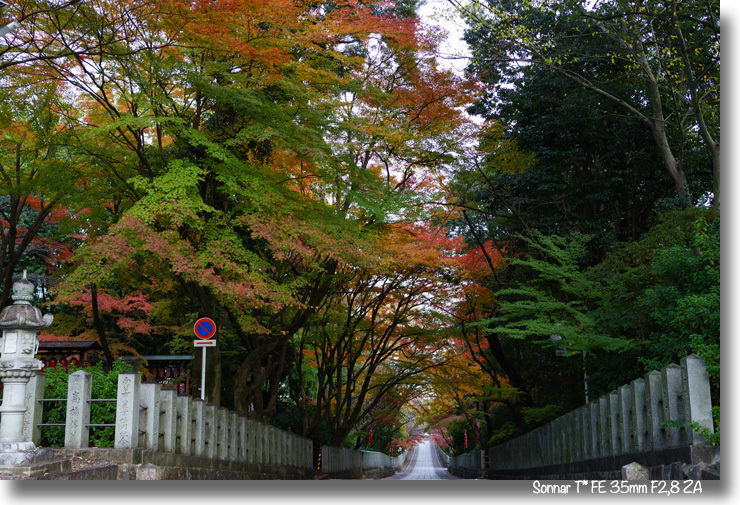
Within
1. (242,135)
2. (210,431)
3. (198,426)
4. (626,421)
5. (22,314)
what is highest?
(242,135)

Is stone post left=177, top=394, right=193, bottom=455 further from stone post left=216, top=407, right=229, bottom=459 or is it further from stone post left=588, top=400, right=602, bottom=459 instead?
stone post left=588, top=400, right=602, bottom=459

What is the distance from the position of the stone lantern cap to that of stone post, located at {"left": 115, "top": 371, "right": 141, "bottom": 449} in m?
1.21

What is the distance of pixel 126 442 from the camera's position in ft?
24.2

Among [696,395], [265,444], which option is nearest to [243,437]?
[265,444]

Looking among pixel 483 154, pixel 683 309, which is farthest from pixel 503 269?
pixel 683 309

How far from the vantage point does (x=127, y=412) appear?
24.5ft

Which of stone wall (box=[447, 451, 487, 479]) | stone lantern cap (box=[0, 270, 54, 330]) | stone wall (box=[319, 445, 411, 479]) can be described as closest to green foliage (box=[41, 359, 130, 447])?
stone lantern cap (box=[0, 270, 54, 330])

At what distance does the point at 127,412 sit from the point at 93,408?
2.43 ft

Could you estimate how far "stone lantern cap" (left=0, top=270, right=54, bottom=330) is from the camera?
664cm

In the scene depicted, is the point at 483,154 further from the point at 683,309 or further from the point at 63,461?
the point at 63,461

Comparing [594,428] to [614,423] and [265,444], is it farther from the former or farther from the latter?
[265,444]

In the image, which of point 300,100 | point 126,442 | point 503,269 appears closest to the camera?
point 126,442

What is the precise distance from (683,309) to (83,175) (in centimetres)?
1053

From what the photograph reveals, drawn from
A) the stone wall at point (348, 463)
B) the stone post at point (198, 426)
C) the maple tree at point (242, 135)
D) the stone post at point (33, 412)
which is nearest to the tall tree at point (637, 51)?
the maple tree at point (242, 135)
